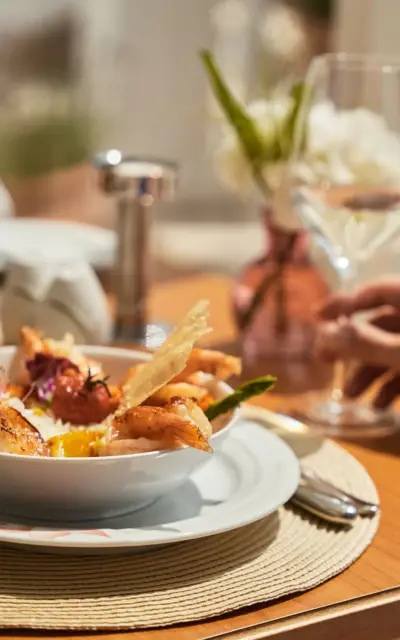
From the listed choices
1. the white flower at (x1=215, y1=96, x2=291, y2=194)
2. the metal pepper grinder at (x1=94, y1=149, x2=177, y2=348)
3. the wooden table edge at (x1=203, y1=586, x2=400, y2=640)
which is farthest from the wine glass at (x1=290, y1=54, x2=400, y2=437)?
the wooden table edge at (x1=203, y1=586, x2=400, y2=640)

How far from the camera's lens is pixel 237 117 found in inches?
47.5

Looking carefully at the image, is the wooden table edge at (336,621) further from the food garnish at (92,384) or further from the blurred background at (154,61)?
the blurred background at (154,61)

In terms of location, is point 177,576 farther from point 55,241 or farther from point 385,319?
point 55,241

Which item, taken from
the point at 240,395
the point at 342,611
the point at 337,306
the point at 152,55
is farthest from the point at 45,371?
the point at 152,55

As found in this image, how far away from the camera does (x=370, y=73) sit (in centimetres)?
103

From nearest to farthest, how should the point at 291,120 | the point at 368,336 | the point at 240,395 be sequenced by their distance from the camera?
the point at 240,395, the point at 368,336, the point at 291,120

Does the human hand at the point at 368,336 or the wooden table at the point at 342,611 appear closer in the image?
the wooden table at the point at 342,611

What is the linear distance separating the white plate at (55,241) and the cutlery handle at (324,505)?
0.47 metres

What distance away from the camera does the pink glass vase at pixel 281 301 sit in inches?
49.5

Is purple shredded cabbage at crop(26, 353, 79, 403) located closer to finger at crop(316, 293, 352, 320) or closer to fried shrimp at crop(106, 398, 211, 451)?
fried shrimp at crop(106, 398, 211, 451)

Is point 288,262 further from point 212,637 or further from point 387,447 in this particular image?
point 212,637

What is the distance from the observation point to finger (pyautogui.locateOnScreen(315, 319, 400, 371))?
1.02 m

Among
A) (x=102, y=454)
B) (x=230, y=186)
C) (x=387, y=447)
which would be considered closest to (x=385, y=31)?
(x=230, y=186)

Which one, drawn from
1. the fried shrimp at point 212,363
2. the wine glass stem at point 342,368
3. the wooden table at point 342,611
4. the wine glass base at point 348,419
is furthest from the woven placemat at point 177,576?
the wine glass stem at point 342,368
